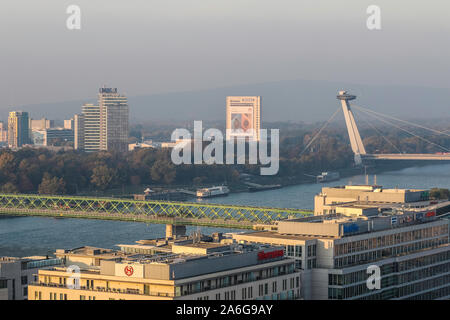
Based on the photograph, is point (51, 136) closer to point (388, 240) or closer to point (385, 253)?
point (388, 240)

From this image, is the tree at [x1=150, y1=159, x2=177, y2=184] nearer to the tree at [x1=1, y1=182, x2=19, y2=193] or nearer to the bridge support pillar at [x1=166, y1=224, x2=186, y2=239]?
the tree at [x1=1, y1=182, x2=19, y2=193]

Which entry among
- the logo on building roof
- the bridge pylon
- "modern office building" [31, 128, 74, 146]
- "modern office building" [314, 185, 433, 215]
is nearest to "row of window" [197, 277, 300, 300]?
the logo on building roof

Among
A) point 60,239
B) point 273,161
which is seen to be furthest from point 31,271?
point 273,161

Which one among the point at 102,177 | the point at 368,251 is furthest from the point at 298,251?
the point at 102,177

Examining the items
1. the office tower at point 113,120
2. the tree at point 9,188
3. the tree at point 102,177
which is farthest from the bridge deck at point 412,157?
the tree at point 9,188
